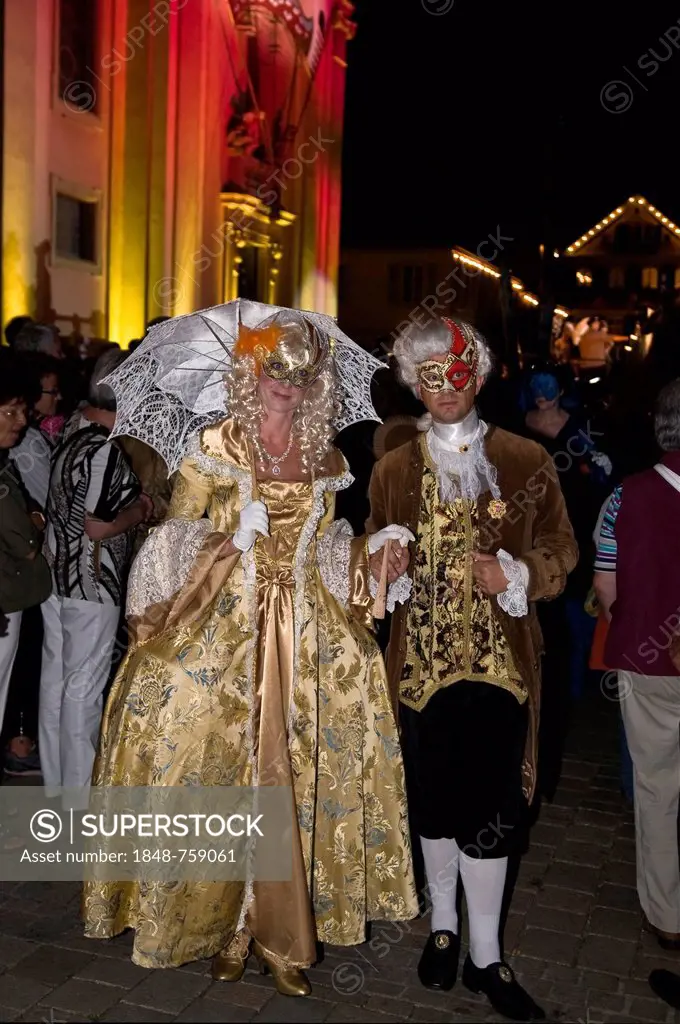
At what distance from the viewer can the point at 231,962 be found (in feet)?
11.5

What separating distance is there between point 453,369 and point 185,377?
95 cm

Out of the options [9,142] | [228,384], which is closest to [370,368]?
[228,384]

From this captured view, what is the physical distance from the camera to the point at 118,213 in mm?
15992

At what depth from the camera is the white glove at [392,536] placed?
132 inches

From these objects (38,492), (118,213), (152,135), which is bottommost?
(38,492)

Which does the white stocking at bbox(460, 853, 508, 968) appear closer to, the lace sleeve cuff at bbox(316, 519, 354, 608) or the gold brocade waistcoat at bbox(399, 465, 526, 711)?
the gold brocade waistcoat at bbox(399, 465, 526, 711)

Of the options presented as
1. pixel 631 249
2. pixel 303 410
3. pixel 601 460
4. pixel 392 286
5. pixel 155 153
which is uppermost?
pixel 631 249

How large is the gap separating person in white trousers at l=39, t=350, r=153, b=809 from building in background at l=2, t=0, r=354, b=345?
856cm

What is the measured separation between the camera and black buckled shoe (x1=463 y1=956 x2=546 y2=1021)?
3.36 m

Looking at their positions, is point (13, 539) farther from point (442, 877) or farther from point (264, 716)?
point (442, 877)

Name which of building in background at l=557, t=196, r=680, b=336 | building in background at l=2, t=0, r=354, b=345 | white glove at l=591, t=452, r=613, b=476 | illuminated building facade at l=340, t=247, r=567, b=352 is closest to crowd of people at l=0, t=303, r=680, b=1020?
white glove at l=591, t=452, r=613, b=476

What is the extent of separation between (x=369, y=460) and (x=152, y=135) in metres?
12.3

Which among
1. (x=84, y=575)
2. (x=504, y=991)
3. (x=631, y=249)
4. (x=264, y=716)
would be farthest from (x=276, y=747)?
(x=631, y=249)

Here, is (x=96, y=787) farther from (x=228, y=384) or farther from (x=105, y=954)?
(x=228, y=384)
